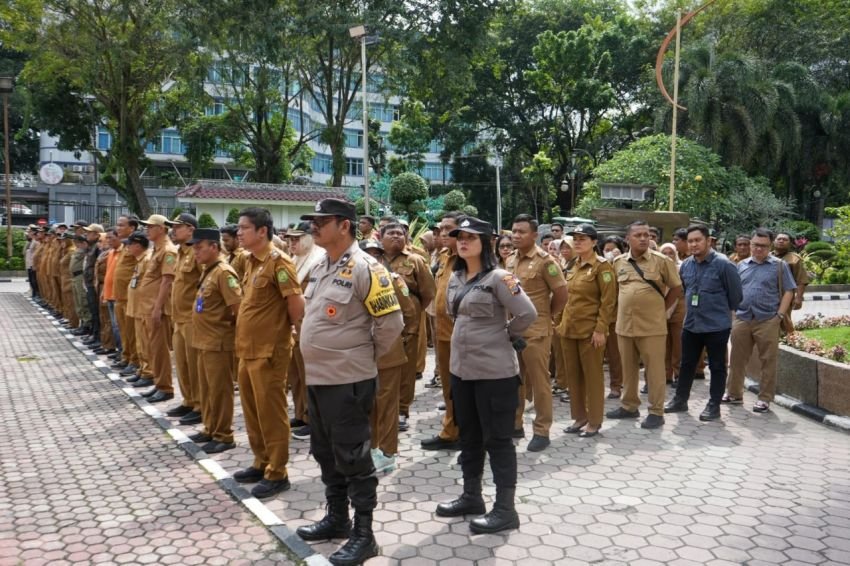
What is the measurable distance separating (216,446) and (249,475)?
37.9 inches

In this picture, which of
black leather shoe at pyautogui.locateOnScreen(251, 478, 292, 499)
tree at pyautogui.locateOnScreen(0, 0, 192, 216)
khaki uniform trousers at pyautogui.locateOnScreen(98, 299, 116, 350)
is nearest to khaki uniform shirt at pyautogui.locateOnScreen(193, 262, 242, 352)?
black leather shoe at pyautogui.locateOnScreen(251, 478, 292, 499)

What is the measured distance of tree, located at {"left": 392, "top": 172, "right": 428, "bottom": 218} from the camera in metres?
22.1

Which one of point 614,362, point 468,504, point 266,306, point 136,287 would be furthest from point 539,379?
point 136,287

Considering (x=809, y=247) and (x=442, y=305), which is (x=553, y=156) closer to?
(x=809, y=247)

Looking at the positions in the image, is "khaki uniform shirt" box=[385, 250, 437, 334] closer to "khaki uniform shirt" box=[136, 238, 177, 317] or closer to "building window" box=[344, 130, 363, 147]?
"khaki uniform shirt" box=[136, 238, 177, 317]

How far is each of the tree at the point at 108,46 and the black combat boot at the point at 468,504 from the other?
21664mm

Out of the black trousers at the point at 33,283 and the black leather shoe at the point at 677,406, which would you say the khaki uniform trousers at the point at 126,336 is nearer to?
the black leather shoe at the point at 677,406

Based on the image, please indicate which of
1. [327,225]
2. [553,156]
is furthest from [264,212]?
[553,156]

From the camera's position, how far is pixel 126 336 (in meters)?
9.80

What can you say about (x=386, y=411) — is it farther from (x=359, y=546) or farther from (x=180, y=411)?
(x=180, y=411)

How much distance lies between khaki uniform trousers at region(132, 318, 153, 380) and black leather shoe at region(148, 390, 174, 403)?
70cm

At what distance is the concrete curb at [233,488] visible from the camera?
4.07 m

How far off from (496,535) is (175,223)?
526cm

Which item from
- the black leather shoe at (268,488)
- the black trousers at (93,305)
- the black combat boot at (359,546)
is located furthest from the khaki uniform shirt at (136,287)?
the black combat boot at (359,546)
